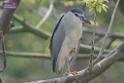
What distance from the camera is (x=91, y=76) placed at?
112 inches

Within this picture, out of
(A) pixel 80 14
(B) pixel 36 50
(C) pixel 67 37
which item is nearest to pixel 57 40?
(C) pixel 67 37

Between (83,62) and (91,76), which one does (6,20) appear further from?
(83,62)

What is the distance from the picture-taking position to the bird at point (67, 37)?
9.86 feet

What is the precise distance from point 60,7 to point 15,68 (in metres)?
1.30

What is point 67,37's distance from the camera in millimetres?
3078

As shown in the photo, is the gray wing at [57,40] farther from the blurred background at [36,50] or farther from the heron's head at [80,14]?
the blurred background at [36,50]

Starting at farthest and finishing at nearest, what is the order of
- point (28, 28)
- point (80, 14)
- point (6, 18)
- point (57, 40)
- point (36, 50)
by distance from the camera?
point (36, 50) → point (28, 28) → point (6, 18) → point (57, 40) → point (80, 14)

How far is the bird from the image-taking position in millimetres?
3006

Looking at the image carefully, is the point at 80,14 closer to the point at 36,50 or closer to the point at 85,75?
the point at 85,75

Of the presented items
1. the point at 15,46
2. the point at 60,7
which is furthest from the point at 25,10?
the point at 15,46

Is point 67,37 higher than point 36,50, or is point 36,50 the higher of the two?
point 67,37

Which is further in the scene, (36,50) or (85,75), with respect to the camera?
(36,50)


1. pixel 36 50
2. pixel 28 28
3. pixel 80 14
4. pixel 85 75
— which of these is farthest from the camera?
pixel 36 50

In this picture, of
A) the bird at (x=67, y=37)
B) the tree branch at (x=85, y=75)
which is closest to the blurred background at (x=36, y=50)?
the bird at (x=67, y=37)
